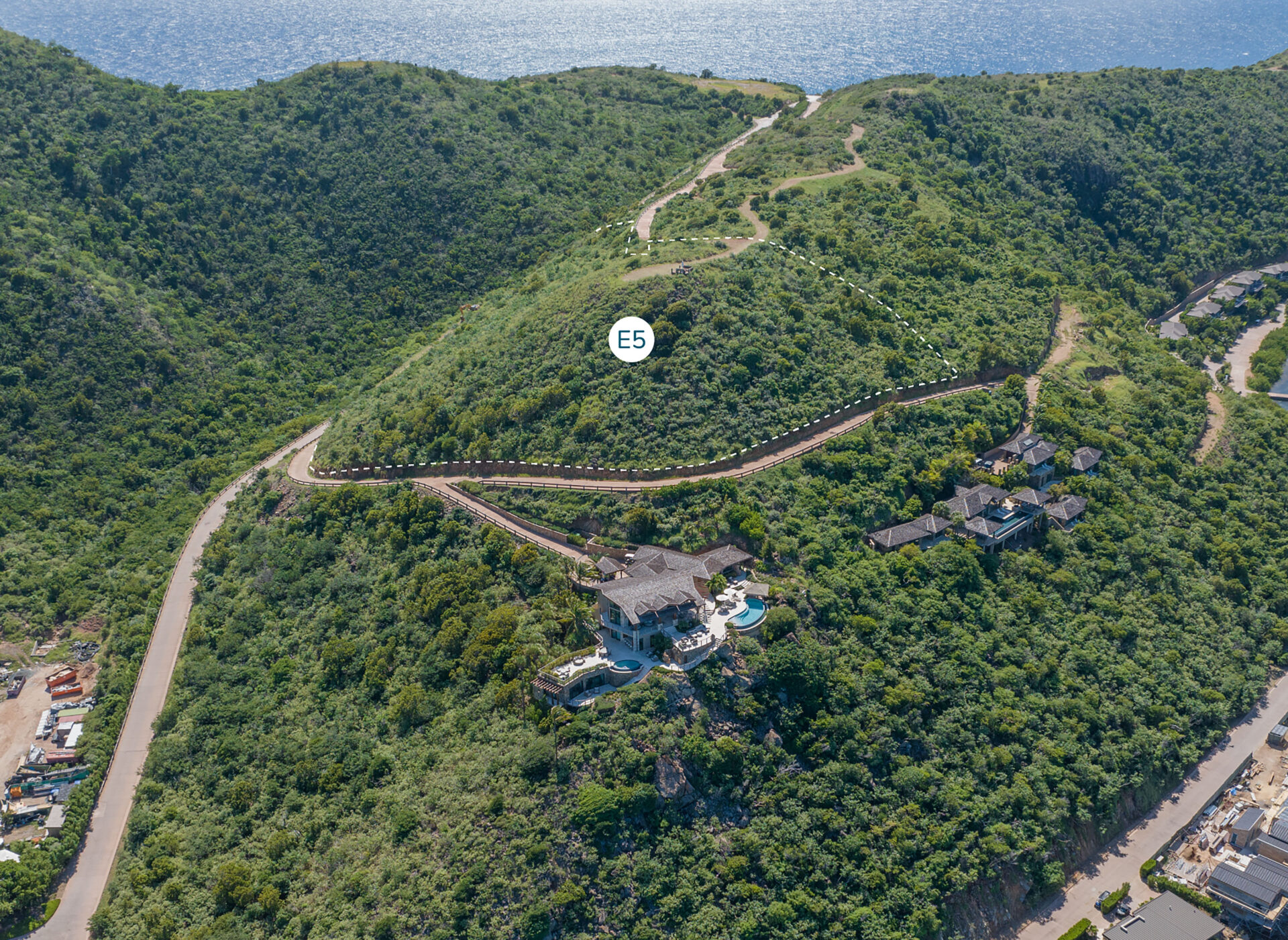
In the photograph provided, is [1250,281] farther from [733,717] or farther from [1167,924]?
[733,717]

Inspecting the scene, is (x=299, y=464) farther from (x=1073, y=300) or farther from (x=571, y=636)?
(x=1073, y=300)

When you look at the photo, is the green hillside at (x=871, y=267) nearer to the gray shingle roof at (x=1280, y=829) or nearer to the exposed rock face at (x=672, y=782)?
the exposed rock face at (x=672, y=782)

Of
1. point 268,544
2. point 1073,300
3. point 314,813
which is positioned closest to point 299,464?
point 268,544

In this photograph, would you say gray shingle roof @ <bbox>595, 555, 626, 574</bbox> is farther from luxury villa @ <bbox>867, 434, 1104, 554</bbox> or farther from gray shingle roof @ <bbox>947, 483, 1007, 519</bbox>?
gray shingle roof @ <bbox>947, 483, 1007, 519</bbox>

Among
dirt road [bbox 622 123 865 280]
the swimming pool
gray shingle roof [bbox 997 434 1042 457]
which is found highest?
dirt road [bbox 622 123 865 280]

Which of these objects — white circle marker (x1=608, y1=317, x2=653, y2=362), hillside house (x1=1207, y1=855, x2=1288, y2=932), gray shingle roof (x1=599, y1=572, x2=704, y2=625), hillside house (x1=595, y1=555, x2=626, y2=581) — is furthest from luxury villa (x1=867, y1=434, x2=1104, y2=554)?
white circle marker (x1=608, y1=317, x2=653, y2=362)
